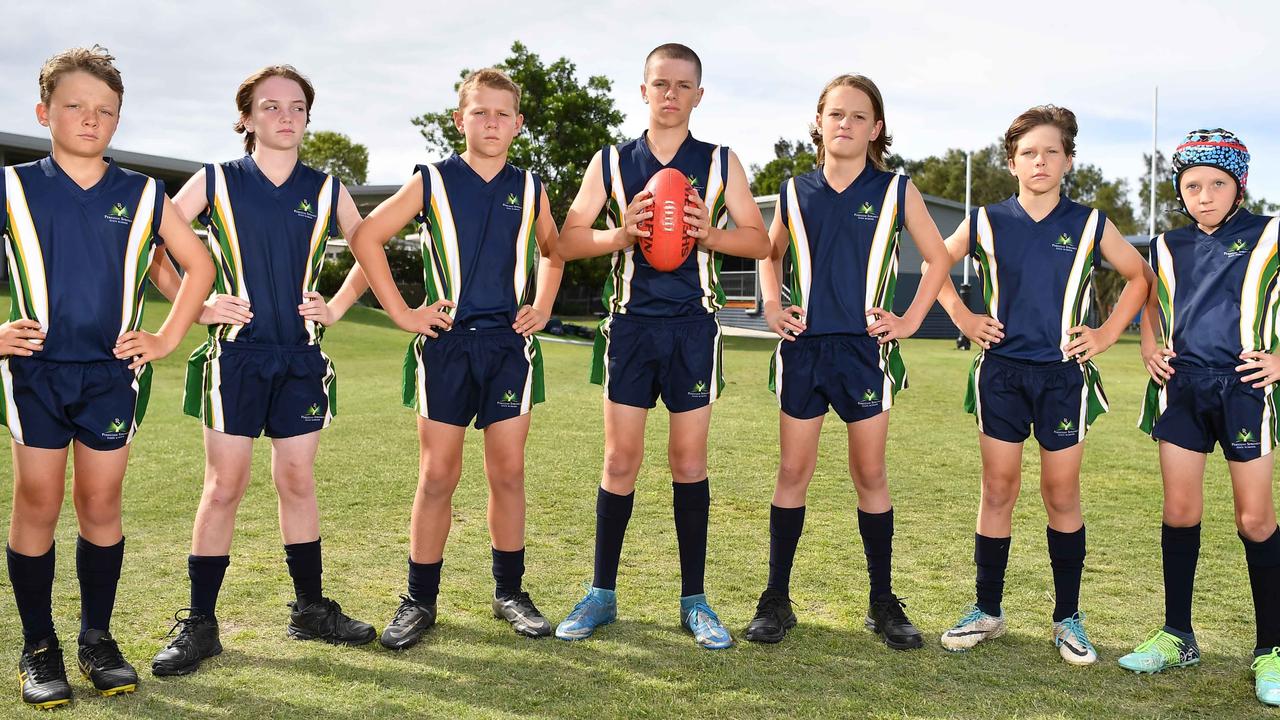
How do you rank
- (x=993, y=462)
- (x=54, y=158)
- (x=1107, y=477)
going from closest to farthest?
(x=54, y=158)
(x=993, y=462)
(x=1107, y=477)

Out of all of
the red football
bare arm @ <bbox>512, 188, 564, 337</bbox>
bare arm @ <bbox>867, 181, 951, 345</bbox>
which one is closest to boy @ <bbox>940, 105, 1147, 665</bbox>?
bare arm @ <bbox>867, 181, 951, 345</bbox>

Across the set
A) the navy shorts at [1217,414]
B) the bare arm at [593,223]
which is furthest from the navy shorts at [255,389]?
the navy shorts at [1217,414]

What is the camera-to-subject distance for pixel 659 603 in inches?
171

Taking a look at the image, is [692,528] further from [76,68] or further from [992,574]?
[76,68]

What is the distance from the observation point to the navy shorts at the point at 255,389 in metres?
3.64

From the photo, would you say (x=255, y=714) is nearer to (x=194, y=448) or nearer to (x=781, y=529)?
(x=781, y=529)

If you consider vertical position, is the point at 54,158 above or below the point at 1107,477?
above

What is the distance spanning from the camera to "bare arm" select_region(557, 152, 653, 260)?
3.72 meters

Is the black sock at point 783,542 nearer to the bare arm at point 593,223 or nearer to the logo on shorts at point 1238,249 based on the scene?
the bare arm at point 593,223

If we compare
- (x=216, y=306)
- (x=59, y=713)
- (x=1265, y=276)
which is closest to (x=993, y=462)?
(x=1265, y=276)

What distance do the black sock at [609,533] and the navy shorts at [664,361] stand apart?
0.41 metres

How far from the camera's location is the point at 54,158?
11.1 ft

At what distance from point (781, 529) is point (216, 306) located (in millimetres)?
2250

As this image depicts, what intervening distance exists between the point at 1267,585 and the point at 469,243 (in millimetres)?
3123
